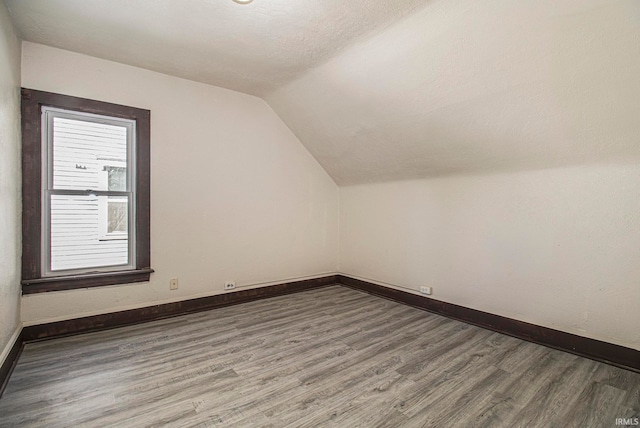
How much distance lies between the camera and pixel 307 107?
136 inches

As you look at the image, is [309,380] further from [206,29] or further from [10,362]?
[206,29]

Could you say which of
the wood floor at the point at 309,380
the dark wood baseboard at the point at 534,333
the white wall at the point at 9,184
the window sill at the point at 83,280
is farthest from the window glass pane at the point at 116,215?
the dark wood baseboard at the point at 534,333

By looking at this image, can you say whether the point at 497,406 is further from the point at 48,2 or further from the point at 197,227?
the point at 48,2

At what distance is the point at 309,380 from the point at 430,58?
2.47 metres

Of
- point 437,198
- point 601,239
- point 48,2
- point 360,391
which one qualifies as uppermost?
point 48,2

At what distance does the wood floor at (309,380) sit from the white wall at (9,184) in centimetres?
40

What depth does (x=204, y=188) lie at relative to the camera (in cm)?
334

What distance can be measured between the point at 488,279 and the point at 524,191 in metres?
0.89

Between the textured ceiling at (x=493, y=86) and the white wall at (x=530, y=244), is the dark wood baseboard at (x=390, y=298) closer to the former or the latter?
the white wall at (x=530, y=244)

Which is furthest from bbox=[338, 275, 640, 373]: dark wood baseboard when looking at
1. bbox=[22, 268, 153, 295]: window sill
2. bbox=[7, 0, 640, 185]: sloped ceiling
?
bbox=[22, 268, 153, 295]: window sill

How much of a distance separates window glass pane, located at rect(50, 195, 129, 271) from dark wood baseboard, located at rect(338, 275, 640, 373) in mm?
3105

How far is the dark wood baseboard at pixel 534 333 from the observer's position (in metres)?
2.16

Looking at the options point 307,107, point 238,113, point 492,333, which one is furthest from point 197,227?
point 492,333

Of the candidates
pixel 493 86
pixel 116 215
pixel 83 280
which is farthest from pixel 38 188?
pixel 493 86
